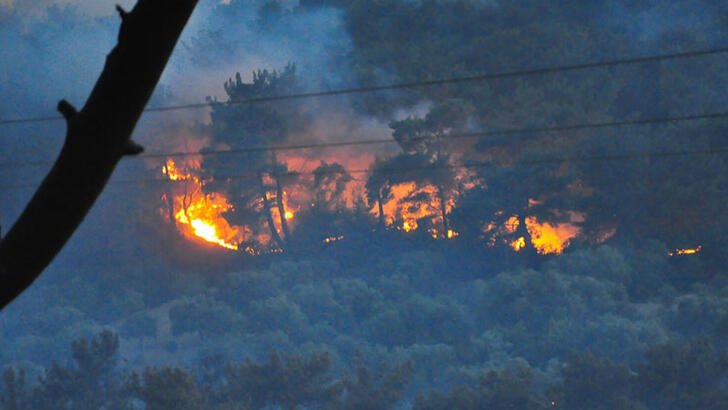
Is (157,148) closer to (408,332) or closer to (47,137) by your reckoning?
(47,137)

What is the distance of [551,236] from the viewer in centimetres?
4022

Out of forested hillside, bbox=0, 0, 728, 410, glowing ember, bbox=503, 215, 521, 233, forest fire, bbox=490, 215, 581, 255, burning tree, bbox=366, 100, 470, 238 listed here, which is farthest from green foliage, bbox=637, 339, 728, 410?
forest fire, bbox=490, 215, 581, 255

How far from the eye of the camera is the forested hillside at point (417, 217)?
33.3 metres

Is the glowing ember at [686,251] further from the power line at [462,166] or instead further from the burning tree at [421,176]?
the burning tree at [421,176]

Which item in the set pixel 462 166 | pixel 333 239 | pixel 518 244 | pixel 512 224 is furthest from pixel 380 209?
pixel 462 166

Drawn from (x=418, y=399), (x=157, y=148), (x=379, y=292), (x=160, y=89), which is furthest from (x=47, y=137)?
(x=418, y=399)

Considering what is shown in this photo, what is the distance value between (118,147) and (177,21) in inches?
11.3

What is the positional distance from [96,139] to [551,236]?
127 ft

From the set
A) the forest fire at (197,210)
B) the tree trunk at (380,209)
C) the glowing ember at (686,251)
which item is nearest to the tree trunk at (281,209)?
the forest fire at (197,210)

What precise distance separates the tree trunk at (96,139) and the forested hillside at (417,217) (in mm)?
24392

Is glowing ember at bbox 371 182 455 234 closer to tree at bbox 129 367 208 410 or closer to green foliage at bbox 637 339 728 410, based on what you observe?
green foliage at bbox 637 339 728 410

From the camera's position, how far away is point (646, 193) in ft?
118

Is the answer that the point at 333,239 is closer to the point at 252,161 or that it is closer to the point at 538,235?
the point at 252,161

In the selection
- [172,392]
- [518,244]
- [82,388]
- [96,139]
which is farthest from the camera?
[518,244]
